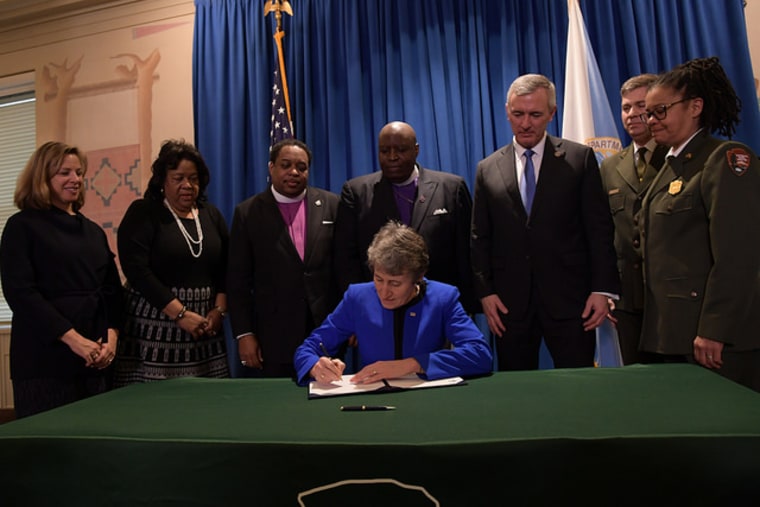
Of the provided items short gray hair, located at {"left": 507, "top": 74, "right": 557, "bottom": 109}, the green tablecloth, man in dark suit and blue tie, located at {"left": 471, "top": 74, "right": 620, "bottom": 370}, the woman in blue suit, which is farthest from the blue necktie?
the green tablecloth

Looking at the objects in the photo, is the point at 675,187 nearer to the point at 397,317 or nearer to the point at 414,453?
the point at 397,317

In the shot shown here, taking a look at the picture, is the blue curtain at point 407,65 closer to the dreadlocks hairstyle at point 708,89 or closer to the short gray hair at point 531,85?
the short gray hair at point 531,85

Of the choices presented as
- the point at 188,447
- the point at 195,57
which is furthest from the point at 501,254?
the point at 195,57

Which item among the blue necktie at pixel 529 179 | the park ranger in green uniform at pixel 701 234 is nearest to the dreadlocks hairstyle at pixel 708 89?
the park ranger in green uniform at pixel 701 234

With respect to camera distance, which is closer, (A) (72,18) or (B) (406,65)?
(B) (406,65)

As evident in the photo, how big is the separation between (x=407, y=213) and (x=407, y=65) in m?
1.52

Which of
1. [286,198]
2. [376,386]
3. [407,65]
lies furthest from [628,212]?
[407,65]

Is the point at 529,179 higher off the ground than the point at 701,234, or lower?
higher

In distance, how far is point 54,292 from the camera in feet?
7.73

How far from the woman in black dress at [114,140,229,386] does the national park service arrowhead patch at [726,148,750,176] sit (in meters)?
2.12

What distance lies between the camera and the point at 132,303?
2568 mm

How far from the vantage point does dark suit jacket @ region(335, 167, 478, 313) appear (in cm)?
254

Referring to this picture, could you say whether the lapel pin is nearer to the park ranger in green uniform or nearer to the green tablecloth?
the park ranger in green uniform

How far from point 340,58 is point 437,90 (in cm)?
77
